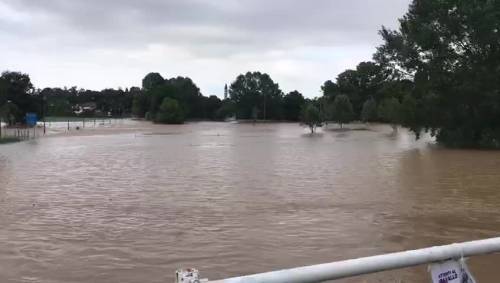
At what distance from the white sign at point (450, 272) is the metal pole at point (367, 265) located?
0.05 meters

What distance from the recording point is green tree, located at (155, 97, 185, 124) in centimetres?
14000

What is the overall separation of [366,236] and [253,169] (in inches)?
581

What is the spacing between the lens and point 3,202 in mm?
15352

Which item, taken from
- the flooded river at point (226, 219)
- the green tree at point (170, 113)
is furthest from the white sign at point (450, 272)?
the green tree at point (170, 113)

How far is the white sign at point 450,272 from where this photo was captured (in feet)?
10.5

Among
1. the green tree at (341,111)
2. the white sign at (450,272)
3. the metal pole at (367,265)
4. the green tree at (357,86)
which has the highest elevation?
the green tree at (357,86)

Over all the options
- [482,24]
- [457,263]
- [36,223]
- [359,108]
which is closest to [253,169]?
[36,223]

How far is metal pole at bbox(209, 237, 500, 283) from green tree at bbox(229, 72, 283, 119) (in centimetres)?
16356

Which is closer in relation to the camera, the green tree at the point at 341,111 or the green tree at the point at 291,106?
the green tree at the point at 341,111

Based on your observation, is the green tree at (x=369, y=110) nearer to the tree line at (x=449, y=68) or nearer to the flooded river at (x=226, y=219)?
the tree line at (x=449, y=68)

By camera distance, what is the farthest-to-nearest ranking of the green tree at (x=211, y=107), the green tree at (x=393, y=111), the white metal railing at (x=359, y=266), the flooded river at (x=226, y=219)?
the green tree at (x=211, y=107) < the green tree at (x=393, y=111) < the flooded river at (x=226, y=219) < the white metal railing at (x=359, y=266)

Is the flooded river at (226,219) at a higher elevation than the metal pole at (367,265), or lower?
lower

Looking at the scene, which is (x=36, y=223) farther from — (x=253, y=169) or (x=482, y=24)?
(x=482, y=24)

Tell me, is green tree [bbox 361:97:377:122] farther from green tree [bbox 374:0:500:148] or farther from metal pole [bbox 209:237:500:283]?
metal pole [bbox 209:237:500:283]
